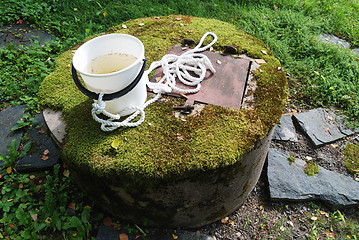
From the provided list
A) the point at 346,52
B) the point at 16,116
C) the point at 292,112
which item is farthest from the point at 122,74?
the point at 346,52

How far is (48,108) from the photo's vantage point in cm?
244

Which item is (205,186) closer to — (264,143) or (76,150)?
(264,143)

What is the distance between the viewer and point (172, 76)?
253cm

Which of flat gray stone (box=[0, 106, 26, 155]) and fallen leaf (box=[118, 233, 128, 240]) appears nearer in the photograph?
fallen leaf (box=[118, 233, 128, 240])

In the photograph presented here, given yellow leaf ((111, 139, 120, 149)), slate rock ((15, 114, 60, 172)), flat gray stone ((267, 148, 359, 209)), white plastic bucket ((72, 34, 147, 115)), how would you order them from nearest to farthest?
white plastic bucket ((72, 34, 147, 115))
yellow leaf ((111, 139, 120, 149))
flat gray stone ((267, 148, 359, 209))
slate rock ((15, 114, 60, 172))

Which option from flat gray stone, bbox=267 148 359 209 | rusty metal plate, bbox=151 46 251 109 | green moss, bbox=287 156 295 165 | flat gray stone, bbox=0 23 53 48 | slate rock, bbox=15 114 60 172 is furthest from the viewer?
flat gray stone, bbox=0 23 53 48

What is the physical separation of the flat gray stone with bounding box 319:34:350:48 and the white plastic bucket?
12.0ft

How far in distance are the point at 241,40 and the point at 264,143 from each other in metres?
1.26

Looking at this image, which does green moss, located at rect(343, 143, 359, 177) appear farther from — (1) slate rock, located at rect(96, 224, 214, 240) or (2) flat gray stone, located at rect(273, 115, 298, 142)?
(1) slate rock, located at rect(96, 224, 214, 240)

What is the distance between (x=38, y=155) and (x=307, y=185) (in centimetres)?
283

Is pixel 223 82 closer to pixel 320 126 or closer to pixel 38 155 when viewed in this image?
pixel 320 126

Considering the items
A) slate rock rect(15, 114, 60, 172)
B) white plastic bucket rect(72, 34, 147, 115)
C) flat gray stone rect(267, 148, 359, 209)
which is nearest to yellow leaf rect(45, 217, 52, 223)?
slate rock rect(15, 114, 60, 172)

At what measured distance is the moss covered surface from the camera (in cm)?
202

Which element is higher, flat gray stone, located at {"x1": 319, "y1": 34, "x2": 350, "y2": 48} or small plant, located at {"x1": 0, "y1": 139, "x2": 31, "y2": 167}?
flat gray stone, located at {"x1": 319, "y1": 34, "x2": 350, "y2": 48}
